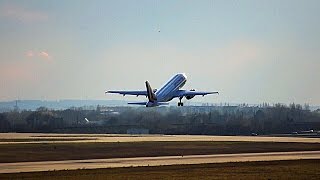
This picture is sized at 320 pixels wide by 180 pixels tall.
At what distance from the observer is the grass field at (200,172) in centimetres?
7031

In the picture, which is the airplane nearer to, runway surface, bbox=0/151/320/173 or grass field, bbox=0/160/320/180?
runway surface, bbox=0/151/320/173

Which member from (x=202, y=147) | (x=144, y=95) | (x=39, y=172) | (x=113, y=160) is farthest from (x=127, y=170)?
(x=144, y=95)

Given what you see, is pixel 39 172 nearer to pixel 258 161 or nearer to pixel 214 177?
pixel 214 177

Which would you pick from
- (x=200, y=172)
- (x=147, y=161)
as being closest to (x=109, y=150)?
(x=147, y=161)

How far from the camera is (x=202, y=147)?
123875 mm

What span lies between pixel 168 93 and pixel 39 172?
77570 millimetres

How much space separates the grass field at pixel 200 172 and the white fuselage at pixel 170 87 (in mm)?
64380

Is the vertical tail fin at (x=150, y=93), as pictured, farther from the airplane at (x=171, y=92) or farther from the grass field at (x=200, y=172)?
the grass field at (x=200, y=172)

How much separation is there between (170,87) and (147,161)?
61921 mm

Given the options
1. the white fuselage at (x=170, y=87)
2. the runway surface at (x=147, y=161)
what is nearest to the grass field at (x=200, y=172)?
the runway surface at (x=147, y=161)

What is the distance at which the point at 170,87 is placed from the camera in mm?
153250

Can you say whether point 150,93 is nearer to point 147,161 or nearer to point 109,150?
point 109,150

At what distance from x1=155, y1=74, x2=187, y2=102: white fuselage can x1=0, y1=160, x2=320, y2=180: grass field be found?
211 ft

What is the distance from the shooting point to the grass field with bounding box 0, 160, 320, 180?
7031cm
